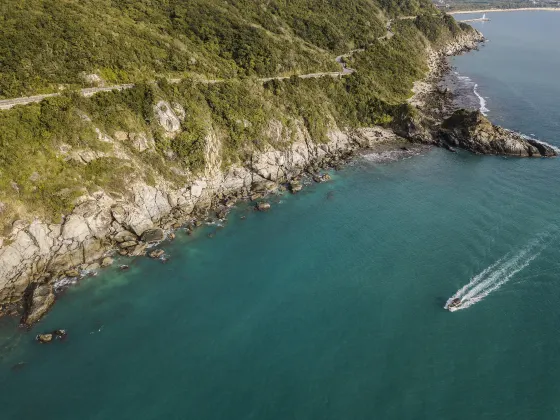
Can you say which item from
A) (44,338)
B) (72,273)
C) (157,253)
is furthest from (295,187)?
(44,338)

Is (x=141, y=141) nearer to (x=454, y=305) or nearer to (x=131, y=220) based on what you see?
(x=131, y=220)

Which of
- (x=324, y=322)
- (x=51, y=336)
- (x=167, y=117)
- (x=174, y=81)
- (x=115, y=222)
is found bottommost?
(x=324, y=322)

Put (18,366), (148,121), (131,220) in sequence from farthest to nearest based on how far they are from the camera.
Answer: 1. (148,121)
2. (131,220)
3. (18,366)

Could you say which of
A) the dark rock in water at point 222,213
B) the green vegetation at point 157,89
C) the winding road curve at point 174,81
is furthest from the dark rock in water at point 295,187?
the winding road curve at point 174,81

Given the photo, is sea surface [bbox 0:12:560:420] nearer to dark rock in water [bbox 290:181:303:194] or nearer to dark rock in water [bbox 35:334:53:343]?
dark rock in water [bbox 35:334:53:343]

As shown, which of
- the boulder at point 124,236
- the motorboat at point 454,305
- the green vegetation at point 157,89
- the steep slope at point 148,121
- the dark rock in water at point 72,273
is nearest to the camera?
the motorboat at point 454,305

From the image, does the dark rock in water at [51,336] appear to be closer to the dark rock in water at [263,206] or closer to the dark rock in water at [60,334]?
the dark rock in water at [60,334]
